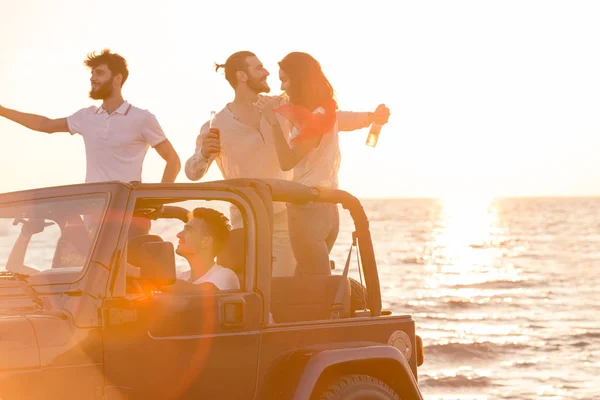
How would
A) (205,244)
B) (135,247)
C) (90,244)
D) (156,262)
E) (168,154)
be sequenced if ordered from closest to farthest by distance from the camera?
(156,262) < (90,244) < (135,247) < (205,244) < (168,154)

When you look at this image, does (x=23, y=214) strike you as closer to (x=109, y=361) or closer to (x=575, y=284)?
(x=109, y=361)

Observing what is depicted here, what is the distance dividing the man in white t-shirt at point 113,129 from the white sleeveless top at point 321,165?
1003mm

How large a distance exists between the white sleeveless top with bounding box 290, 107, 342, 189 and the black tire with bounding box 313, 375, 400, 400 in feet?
5.17

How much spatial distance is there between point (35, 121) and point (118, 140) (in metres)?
0.76

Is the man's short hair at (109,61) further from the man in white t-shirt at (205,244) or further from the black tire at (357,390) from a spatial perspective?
the black tire at (357,390)

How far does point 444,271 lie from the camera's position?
52.0 metres

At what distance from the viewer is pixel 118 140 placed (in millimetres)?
7613

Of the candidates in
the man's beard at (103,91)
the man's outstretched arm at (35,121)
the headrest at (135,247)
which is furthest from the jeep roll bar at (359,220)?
the man's outstretched arm at (35,121)

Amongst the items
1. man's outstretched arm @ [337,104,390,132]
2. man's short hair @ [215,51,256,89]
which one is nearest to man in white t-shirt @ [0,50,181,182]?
man's short hair @ [215,51,256,89]

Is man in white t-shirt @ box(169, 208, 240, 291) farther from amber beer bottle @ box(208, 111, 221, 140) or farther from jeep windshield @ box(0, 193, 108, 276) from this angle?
amber beer bottle @ box(208, 111, 221, 140)

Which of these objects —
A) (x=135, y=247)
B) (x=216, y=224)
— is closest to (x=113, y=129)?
(x=216, y=224)

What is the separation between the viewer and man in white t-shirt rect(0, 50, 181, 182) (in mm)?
7617

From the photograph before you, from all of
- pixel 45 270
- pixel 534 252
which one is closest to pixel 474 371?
pixel 45 270

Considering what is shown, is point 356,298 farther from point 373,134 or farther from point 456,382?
point 456,382
